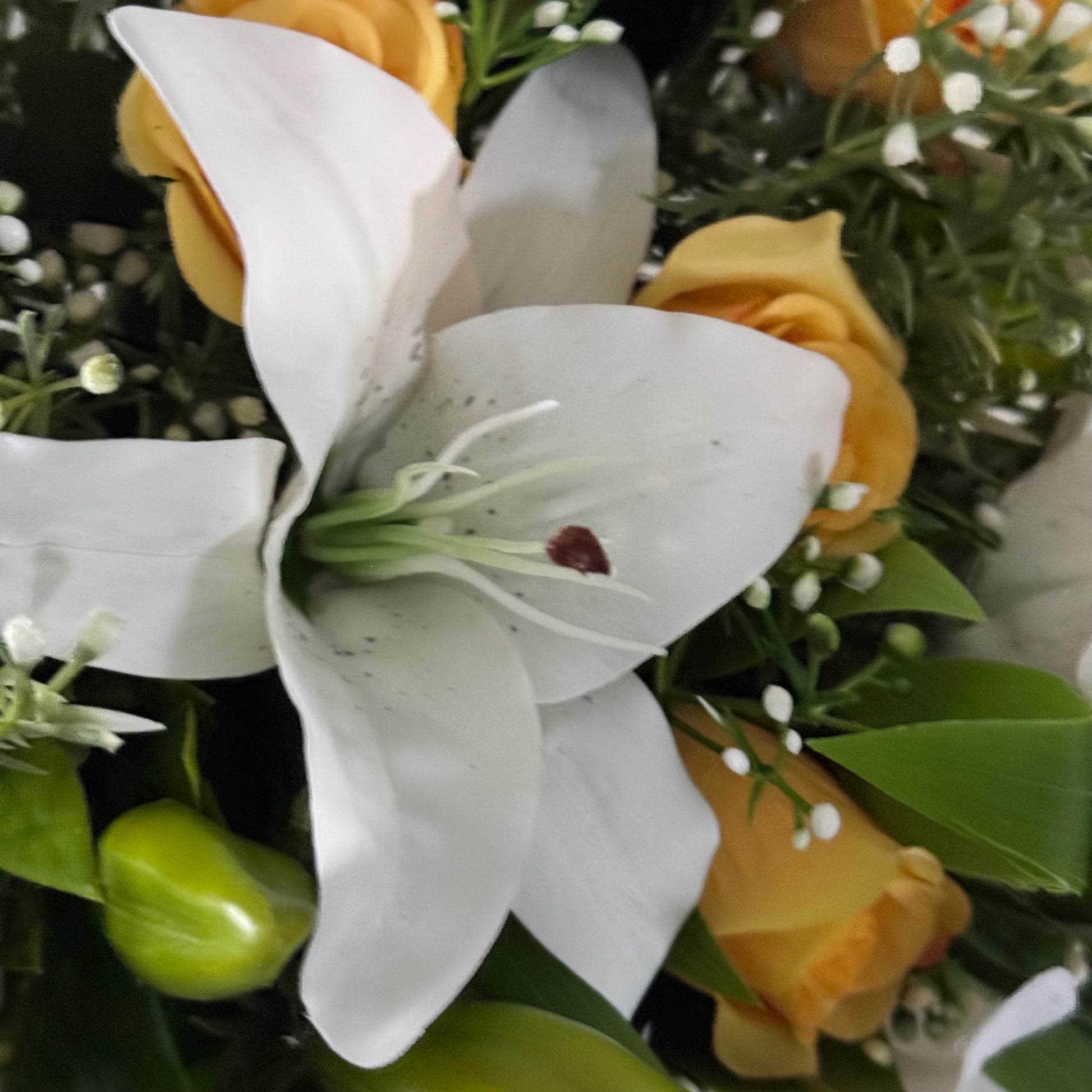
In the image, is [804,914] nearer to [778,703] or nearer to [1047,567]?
[778,703]

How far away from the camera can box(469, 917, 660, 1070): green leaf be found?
0.40 meters

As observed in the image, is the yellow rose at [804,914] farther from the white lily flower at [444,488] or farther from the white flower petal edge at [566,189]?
the white flower petal edge at [566,189]

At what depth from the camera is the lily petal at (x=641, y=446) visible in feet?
1.29

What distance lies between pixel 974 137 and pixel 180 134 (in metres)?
0.33

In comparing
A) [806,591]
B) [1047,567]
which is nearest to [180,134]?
[806,591]

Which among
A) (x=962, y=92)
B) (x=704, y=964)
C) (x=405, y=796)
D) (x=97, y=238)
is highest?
(x=962, y=92)

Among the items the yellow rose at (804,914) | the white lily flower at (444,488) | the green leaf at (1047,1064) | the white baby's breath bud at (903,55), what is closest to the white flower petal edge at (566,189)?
the white lily flower at (444,488)

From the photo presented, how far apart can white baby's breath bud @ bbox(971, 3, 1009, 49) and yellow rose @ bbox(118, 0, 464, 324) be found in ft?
0.66

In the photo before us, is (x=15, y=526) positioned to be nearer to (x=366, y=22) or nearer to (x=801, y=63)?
(x=366, y=22)

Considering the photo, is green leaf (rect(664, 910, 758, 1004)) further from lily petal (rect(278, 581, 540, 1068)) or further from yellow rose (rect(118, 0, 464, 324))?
yellow rose (rect(118, 0, 464, 324))

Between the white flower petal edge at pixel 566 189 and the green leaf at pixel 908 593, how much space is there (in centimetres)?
16

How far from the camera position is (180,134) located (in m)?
0.34

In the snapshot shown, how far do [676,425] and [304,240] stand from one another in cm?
16

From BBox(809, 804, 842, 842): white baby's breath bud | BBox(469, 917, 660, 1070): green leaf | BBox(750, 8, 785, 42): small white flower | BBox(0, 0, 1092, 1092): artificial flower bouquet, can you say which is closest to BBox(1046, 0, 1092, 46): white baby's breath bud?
BBox(0, 0, 1092, 1092): artificial flower bouquet
